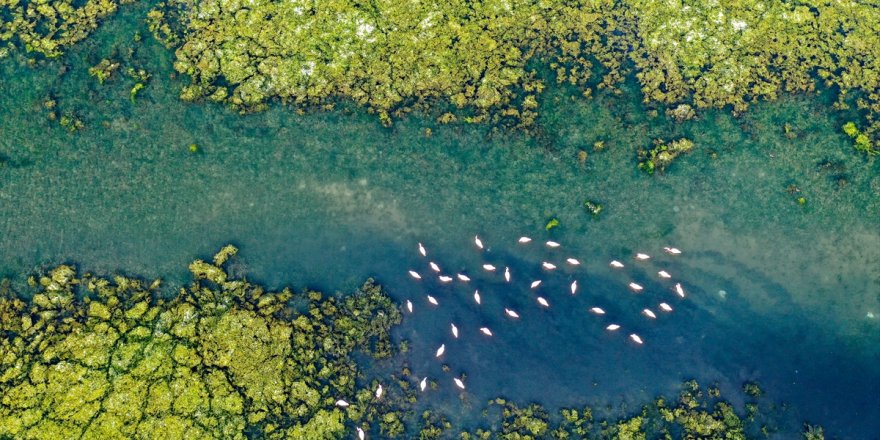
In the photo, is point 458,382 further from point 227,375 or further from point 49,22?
point 49,22

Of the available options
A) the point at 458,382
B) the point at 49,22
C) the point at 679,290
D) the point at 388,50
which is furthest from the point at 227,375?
the point at 679,290

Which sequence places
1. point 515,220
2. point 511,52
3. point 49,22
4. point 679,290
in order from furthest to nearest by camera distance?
point 49,22, point 511,52, point 515,220, point 679,290

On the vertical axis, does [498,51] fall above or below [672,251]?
above

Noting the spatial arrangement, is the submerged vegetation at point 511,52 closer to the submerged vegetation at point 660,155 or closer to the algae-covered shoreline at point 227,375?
the submerged vegetation at point 660,155

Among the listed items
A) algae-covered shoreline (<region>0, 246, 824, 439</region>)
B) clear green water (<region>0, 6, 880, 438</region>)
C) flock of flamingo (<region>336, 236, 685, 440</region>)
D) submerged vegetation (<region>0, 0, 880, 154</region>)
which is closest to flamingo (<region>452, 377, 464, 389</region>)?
flock of flamingo (<region>336, 236, 685, 440</region>)

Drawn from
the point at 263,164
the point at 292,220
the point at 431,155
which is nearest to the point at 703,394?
the point at 431,155

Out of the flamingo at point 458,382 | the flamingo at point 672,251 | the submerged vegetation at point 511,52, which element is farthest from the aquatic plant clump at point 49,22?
the flamingo at point 672,251

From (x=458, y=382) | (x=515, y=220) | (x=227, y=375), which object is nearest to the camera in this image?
(x=227, y=375)
